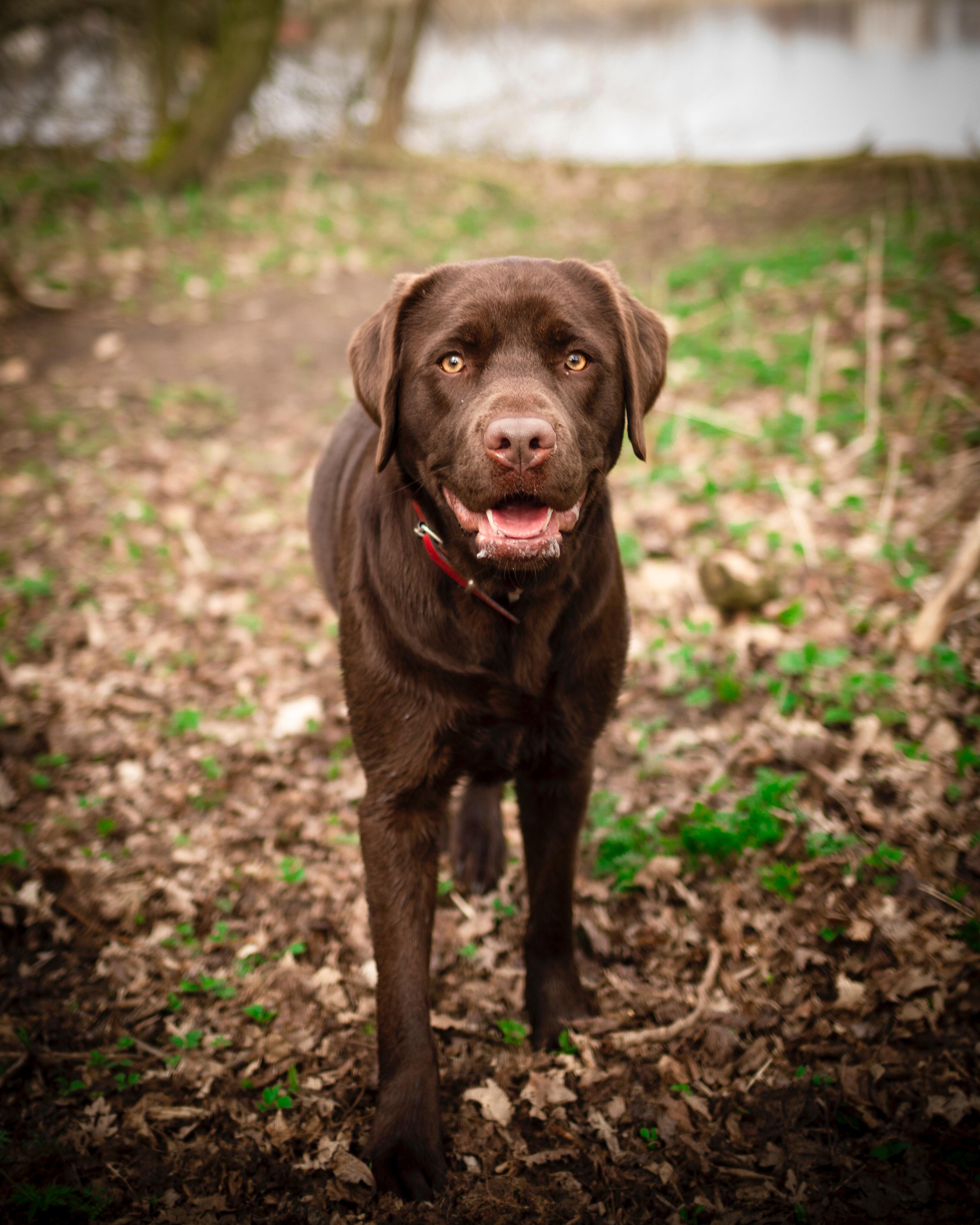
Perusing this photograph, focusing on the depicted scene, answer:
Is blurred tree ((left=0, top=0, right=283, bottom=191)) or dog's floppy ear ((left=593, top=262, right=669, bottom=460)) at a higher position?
blurred tree ((left=0, top=0, right=283, bottom=191))

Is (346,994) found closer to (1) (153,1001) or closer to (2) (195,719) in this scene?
(1) (153,1001)

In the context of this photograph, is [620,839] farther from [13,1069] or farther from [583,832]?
[13,1069]

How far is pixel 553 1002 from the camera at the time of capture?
2809mm

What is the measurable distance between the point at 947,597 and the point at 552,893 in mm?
2366

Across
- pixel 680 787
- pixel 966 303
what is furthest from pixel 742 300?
pixel 680 787

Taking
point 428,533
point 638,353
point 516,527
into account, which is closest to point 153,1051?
point 428,533

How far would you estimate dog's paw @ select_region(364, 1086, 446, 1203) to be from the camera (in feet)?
7.66

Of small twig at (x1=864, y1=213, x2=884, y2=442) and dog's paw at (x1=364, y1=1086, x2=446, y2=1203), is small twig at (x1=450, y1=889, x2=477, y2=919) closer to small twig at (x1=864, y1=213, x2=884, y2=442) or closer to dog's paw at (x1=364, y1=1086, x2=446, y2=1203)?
dog's paw at (x1=364, y1=1086, x2=446, y2=1203)

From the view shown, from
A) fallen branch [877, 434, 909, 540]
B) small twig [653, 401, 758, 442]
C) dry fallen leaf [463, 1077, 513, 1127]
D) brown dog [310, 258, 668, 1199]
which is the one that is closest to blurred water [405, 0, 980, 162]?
small twig [653, 401, 758, 442]

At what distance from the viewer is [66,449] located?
20.5 ft

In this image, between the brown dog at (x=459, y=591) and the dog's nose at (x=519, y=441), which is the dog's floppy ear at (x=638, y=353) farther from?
the dog's nose at (x=519, y=441)

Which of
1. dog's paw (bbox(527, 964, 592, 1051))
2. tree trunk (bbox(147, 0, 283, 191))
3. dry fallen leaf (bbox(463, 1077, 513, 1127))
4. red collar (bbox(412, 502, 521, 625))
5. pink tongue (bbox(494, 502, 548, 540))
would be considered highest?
tree trunk (bbox(147, 0, 283, 191))

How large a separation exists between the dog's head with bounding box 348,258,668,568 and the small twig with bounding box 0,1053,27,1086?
2131mm

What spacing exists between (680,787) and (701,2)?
44.4 feet
